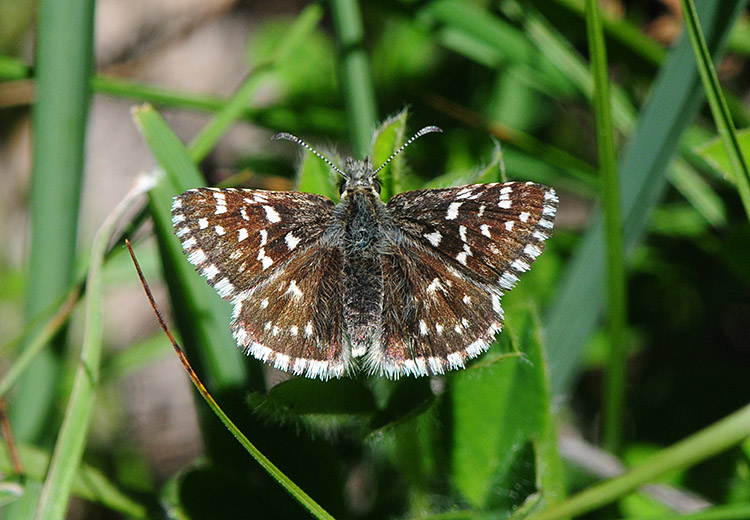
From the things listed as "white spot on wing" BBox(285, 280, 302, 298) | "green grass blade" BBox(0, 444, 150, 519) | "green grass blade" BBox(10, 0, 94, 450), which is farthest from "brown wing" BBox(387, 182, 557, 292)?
"green grass blade" BBox(0, 444, 150, 519)

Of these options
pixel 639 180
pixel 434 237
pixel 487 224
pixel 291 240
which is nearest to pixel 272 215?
pixel 291 240

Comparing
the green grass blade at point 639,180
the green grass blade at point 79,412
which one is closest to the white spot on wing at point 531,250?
the green grass blade at point 639,180

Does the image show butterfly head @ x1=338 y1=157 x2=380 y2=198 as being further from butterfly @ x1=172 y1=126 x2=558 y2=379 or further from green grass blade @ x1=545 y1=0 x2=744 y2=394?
green grass blade @ x1=545 y1=0 x2=744 y2=394

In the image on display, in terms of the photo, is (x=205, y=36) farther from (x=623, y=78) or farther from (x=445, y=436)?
(x=445, y=436)

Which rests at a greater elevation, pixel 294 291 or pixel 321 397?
pixel 294 291

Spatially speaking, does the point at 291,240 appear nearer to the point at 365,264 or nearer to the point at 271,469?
the point at 365,264

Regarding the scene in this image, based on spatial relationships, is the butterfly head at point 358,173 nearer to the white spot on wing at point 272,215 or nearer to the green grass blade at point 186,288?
the white spot on wing at point 272,215

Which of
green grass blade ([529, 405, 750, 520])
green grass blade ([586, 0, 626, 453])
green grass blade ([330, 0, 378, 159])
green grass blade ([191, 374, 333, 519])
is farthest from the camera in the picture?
green grass blade ([330, 0, 378, 159])
